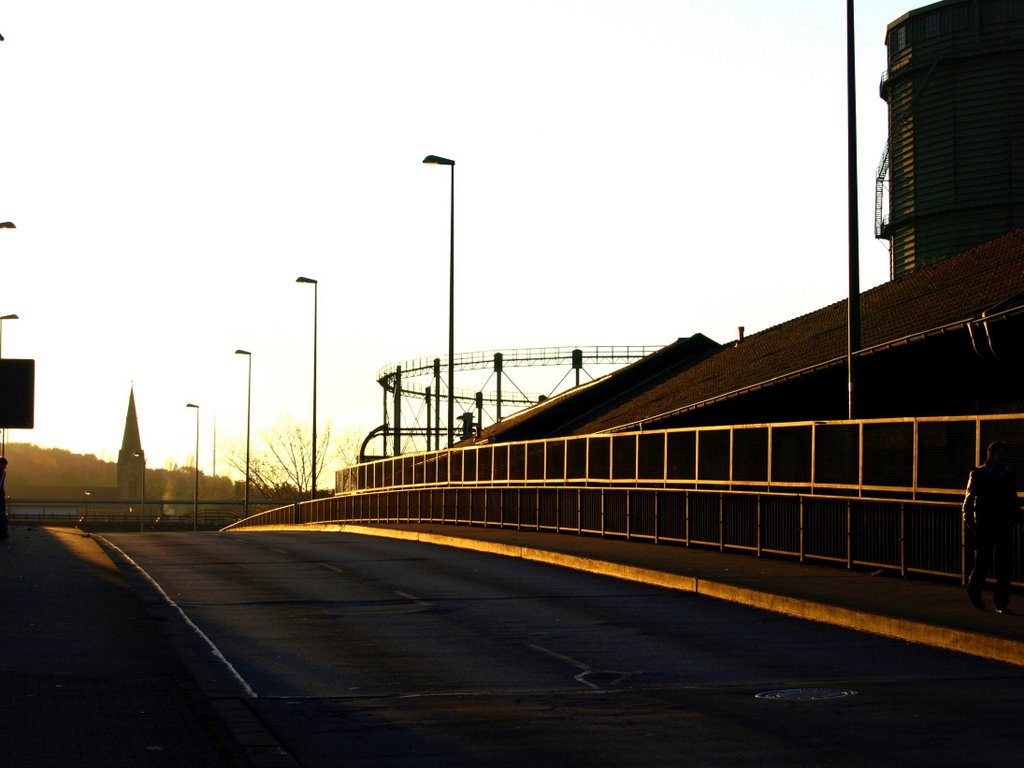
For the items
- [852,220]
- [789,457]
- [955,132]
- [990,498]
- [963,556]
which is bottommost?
[963,556]

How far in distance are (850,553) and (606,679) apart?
9.73 meters

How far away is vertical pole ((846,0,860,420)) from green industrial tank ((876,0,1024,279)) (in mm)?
36089

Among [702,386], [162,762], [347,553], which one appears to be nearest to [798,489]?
[347,553]

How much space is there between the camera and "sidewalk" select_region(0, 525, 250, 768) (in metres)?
8.20

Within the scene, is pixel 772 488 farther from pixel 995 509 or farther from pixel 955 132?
pixel 955 132

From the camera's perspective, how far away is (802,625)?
1530cm

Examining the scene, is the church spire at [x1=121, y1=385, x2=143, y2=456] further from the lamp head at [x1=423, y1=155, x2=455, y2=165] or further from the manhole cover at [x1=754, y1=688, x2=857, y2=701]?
the manhole cover at [x1=754, y1=688, x2=857, y2=701]

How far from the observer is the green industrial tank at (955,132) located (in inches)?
2251

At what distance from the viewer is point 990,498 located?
14.1m

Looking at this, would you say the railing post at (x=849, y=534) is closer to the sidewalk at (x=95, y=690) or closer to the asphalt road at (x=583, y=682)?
the asphalt road at (x=583, y=682)

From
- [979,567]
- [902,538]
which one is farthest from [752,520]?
[979,567]

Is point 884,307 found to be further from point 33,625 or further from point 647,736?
point 647,736

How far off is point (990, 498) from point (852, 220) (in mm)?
9027

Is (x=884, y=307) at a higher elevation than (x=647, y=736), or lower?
higher
